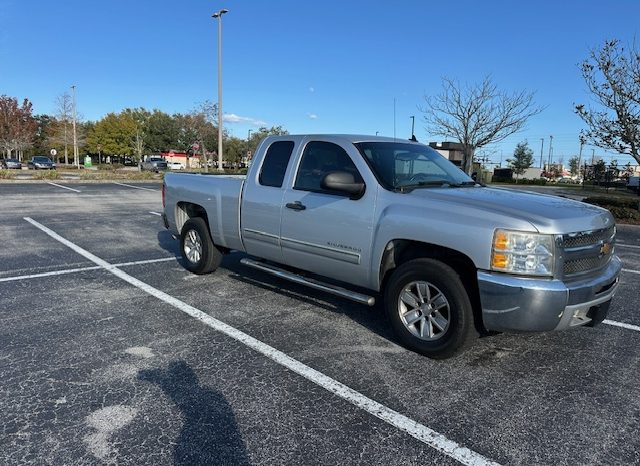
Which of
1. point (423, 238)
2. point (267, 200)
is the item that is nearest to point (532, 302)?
point (423, 238)

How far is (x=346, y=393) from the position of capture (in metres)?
3.29

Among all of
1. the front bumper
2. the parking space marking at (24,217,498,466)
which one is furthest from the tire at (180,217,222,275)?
the front bumper

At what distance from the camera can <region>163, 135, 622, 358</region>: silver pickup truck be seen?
134 inches

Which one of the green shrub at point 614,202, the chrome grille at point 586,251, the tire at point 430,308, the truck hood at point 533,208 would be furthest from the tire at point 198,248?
the green shrub at point 614,202

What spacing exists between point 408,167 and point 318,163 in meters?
0.94

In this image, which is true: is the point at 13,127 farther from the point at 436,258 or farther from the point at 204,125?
the point at 436,258

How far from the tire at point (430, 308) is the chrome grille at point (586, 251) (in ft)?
2.61

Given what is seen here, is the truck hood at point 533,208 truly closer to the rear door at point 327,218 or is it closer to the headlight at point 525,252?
the headlight at point 525,252

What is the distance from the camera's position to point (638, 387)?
3.49 metres


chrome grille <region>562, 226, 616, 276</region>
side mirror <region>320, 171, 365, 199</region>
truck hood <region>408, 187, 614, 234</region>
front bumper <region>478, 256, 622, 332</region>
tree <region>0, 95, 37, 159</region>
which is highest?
tree <region>0, 95, 37, 159</region>

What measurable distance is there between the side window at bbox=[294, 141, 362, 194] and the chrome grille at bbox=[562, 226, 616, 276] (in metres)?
2.02

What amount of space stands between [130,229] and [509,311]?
8993 millimetres

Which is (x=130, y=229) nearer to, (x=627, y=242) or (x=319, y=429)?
(x=319, y=429)

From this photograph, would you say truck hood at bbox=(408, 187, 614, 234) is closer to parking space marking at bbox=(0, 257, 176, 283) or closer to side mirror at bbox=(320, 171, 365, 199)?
side mirror at bbox=(320, 171, 365, 199)
